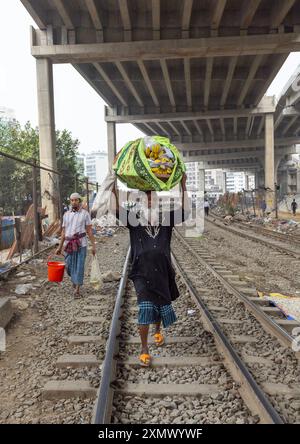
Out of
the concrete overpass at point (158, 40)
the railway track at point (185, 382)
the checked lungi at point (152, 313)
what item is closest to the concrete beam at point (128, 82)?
the concrete overpass at point (158, 40)

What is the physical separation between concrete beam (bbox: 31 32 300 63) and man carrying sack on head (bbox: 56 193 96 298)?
53.8 ft

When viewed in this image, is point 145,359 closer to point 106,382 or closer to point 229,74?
point 106,382

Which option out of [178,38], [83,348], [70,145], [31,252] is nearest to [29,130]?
[70,145]

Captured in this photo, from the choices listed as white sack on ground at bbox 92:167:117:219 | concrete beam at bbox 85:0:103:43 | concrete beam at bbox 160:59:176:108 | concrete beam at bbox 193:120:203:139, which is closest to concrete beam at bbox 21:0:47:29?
concrete beam at bbox 85:0:103:43

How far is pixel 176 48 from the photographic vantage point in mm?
21234

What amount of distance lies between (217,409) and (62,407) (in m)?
1.32

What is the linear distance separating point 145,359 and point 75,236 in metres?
3.45

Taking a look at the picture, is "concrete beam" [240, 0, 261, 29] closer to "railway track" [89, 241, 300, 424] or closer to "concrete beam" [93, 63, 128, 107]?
"concrete beam" [93, 63, 128, 107]

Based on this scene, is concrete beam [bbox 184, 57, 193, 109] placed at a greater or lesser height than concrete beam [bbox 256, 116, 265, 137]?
greater

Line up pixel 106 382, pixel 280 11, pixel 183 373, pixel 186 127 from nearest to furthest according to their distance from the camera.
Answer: pixel 106 382 → pixel 183 373 → pixel 280 11 → pixel 186 127

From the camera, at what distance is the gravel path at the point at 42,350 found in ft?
11.5

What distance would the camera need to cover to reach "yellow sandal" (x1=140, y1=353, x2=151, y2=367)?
4238mm

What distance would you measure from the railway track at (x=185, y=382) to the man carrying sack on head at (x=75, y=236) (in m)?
2.00

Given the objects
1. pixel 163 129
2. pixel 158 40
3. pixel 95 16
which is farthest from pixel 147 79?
pixel 163 129
